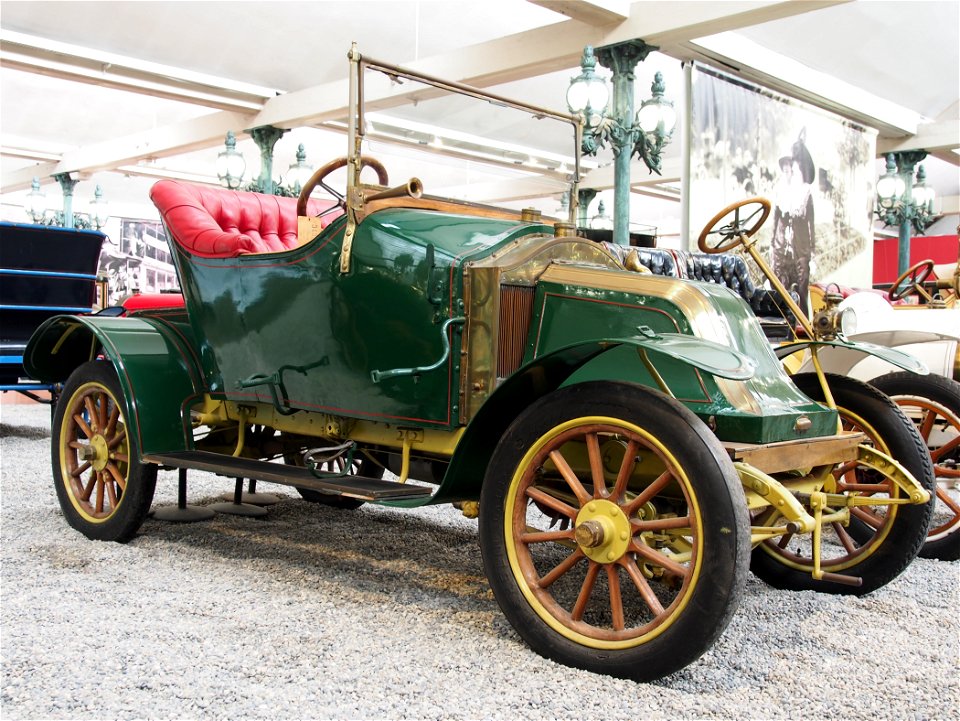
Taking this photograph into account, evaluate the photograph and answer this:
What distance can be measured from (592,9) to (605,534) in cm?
685

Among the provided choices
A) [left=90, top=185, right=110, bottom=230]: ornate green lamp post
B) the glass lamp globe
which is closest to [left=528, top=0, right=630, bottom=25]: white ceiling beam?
[left=90, top=185, right=110, bottom=230]: ornate green lamp post

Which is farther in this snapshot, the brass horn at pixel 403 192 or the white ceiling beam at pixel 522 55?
the white ceiling beam at pixel 522 55

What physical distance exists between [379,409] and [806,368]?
9.29ft

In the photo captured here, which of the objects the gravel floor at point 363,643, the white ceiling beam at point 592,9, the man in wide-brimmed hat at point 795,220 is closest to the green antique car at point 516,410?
the gravel floor at point 363,643

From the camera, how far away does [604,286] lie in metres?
2.53

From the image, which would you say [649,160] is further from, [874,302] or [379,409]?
[379,409]

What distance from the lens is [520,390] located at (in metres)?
2.38

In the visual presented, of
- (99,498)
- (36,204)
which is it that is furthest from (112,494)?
(36,204)

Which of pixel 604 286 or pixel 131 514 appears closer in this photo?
pixel 604 286

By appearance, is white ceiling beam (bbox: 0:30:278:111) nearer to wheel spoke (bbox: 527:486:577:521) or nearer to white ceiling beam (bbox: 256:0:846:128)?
white ceiling beam (bbox: 256:0:846:128)

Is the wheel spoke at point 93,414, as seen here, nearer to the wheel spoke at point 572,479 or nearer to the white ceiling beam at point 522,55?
the wheel spoke at point 572,479

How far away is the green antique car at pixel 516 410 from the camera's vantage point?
2.07 metres

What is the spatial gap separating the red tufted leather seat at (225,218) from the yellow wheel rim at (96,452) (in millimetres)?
695

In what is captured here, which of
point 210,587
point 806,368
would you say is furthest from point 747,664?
point 806,368
